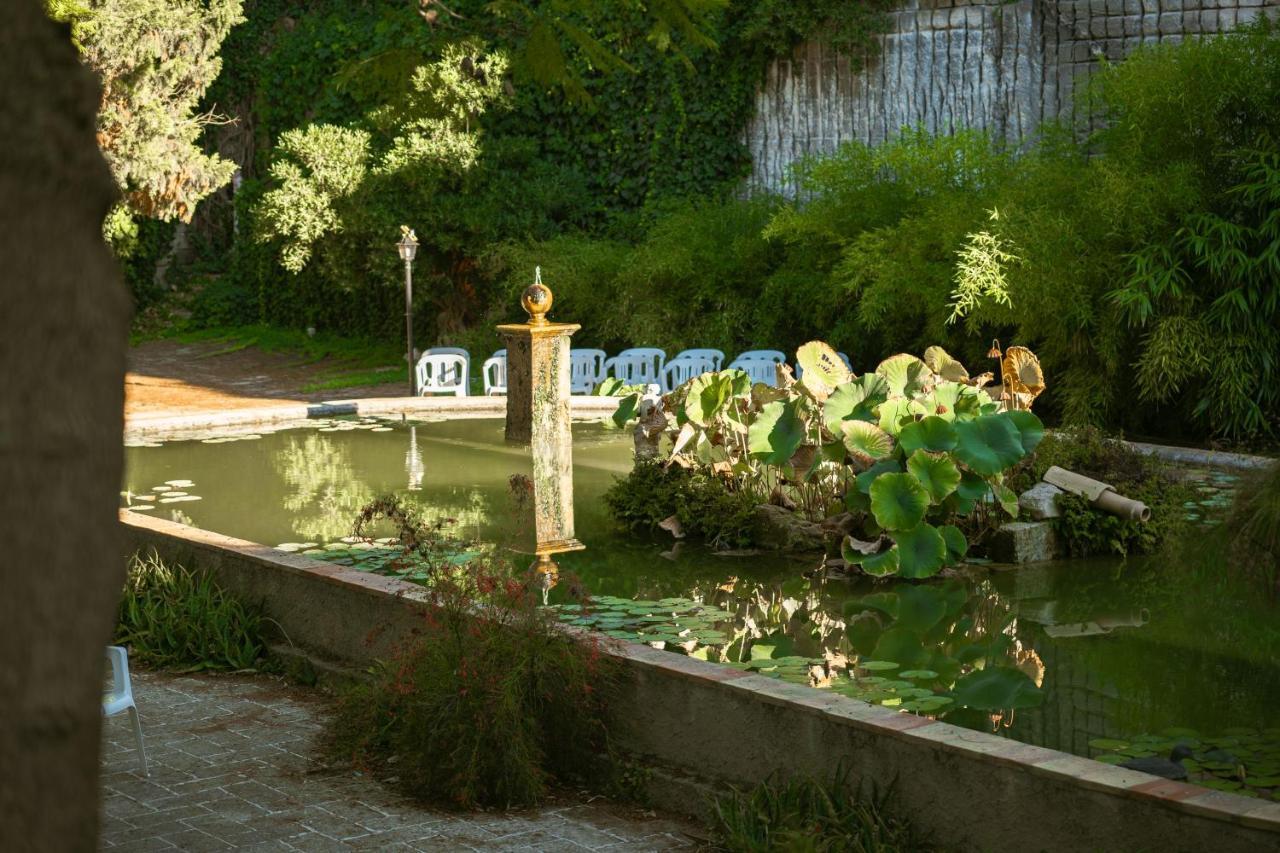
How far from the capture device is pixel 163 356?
16.8m

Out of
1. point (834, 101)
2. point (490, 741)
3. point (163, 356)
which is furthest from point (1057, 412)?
point (163, 356)

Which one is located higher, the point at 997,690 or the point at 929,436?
the point at 929,436

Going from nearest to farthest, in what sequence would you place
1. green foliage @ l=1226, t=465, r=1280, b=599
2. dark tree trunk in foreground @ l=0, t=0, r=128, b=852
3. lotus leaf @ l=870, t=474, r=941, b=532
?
dark tree trunk in foreground @ l=0, t=0, r=128, b=852
green foliage @ l=1226, t=465, r=1280, b=599
lotus leaf @ l=870, t=474, r=941, b=532

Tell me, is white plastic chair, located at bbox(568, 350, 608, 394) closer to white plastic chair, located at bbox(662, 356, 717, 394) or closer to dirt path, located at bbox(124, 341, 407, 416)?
white plastic chair, located at bbox(662, 356, 717, 394)

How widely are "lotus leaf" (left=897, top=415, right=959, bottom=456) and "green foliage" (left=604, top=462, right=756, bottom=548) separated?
2.84 ft

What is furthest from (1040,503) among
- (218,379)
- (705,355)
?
(218,379)

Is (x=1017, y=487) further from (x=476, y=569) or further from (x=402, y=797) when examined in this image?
(x=402, y=797)

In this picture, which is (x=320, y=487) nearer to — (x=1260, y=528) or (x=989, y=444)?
(x=989, y=444)

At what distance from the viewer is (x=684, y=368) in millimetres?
11438

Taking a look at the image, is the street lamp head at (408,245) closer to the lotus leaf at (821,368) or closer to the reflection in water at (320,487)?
the reflection in water at (320,487)

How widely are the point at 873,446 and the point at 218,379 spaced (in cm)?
1017

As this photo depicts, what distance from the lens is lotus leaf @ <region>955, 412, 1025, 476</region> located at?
6.32 metres

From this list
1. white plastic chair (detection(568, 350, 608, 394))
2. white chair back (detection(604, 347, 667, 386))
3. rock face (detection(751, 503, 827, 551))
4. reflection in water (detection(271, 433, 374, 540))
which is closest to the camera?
rock face (detection(751, 503, 827, 551))

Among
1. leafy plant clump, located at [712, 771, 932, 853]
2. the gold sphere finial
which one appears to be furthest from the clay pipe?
leafy plant clump, located at [712, 771, 932, 853]
